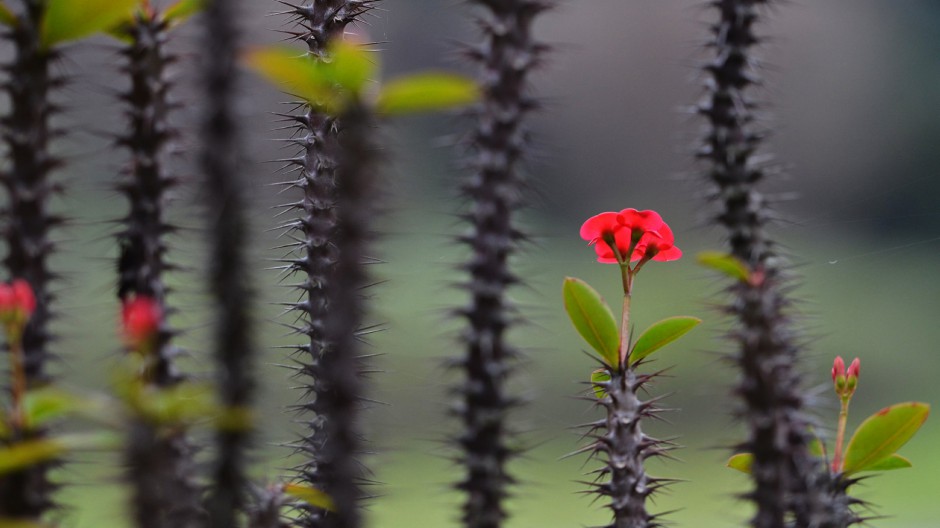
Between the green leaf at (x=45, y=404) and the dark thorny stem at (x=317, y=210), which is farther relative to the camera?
the dark thorny stem at (x=317, y=210)

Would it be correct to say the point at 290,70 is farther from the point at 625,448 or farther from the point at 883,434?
the point at 883,434

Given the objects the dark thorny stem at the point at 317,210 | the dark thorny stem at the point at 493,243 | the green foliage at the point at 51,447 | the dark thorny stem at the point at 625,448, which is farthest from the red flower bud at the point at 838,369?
the green foliage at the point at 51,447

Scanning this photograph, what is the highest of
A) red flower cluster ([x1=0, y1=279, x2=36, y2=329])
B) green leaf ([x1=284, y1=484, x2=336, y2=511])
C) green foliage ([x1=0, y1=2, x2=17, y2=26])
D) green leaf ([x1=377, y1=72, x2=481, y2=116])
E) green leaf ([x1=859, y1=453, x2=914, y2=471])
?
green foliage ([x1=0, y1=2, x2=17, y2=26])

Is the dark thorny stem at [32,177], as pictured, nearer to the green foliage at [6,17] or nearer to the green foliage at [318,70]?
the green foliage at [6,17]

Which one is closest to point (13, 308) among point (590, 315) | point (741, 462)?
point (590, 315)

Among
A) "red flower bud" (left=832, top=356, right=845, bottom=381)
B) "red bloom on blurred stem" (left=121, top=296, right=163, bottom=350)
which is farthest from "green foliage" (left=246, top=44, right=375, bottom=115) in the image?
"red flower bud" (left=832, top=356, right=845, bottom=381)

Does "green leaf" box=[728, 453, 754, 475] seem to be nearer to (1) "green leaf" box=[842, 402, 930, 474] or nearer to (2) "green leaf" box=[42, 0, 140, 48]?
(1) "green leaf" box=[842, 402, 930, 474]

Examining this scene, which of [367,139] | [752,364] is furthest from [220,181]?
[752,364]
